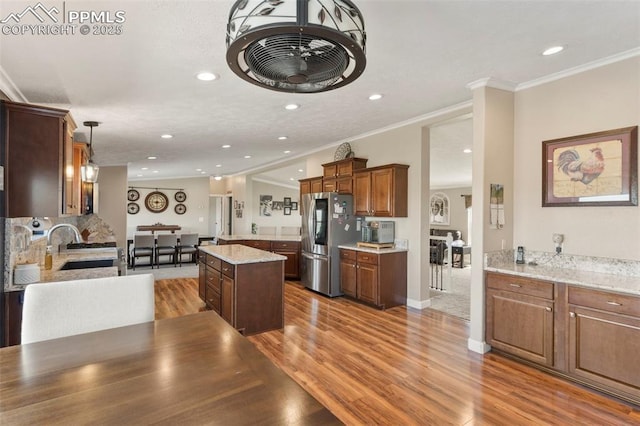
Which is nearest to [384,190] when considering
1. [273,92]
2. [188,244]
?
[273,92]

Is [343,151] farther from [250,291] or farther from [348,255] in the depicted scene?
[250,291]

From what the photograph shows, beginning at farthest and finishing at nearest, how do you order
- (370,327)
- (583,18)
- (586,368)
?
(370,327)
(586,368)
(583,18)

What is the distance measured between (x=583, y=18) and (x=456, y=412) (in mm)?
2635

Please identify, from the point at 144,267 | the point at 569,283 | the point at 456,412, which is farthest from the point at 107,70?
the point at 144,267

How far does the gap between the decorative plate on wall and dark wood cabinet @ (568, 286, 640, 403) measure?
3.66 metres

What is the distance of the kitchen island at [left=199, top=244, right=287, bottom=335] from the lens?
3.46 metres

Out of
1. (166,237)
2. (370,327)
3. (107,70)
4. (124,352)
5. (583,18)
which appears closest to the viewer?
(124,352)

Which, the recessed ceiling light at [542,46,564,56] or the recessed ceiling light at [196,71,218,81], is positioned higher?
the recessed ceiling light at [542,46,564,56]

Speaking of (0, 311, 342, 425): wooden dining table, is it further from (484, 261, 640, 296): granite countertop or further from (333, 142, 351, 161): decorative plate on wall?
(333, 142, 351, 161): decorative plate on wall

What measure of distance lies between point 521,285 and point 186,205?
10.2 m

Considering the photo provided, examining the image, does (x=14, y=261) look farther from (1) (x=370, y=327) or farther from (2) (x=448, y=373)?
(2) (x=448, y=373)

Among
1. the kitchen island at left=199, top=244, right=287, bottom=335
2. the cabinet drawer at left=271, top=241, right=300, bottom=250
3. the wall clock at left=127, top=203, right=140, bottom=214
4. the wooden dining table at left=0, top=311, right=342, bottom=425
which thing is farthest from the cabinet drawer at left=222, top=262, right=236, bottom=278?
the wall clock at left=127, top=203, right=140, bottom=214

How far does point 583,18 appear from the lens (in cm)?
207

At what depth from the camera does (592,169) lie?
9.14ft
